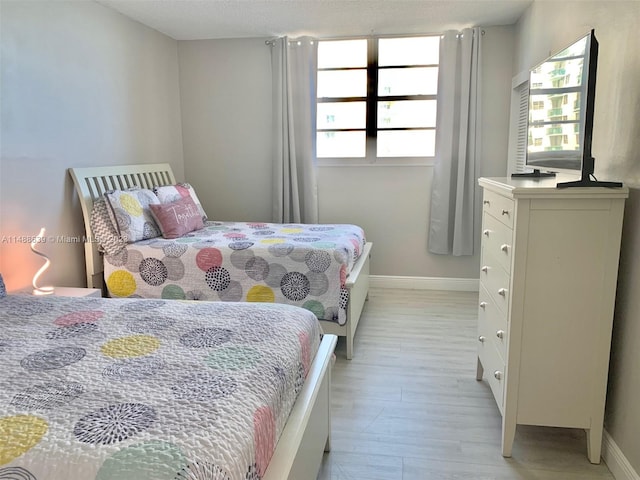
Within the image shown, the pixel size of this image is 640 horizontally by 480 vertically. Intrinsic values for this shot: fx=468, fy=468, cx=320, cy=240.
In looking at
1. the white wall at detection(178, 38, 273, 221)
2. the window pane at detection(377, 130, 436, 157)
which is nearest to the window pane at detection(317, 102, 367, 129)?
the window pane at detection(377, 130, 436, 157)

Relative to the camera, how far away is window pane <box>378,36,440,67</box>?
165 inches

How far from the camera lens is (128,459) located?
92 cm

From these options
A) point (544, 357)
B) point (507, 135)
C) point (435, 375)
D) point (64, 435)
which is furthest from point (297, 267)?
point (507, 135)

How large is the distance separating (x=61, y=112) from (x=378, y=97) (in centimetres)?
258

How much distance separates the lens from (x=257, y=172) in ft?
15.0

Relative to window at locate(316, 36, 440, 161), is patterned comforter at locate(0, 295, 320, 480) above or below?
below

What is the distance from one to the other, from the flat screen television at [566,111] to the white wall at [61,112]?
9.27 feet

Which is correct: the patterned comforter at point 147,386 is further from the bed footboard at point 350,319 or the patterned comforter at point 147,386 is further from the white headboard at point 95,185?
the white headboard at point 95,185

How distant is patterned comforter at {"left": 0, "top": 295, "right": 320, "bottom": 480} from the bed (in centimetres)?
107

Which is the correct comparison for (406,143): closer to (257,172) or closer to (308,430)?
(257,172)

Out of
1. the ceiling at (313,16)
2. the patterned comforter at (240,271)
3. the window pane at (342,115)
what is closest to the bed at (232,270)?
the patterned comforter at (240,271)

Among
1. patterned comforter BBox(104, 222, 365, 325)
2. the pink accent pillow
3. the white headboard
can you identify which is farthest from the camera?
the pink accent pillow

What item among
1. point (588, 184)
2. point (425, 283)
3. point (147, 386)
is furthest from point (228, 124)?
point (147, 386)

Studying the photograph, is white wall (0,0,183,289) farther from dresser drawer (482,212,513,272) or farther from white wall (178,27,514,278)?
dresser drawer (482,212,513,272)
